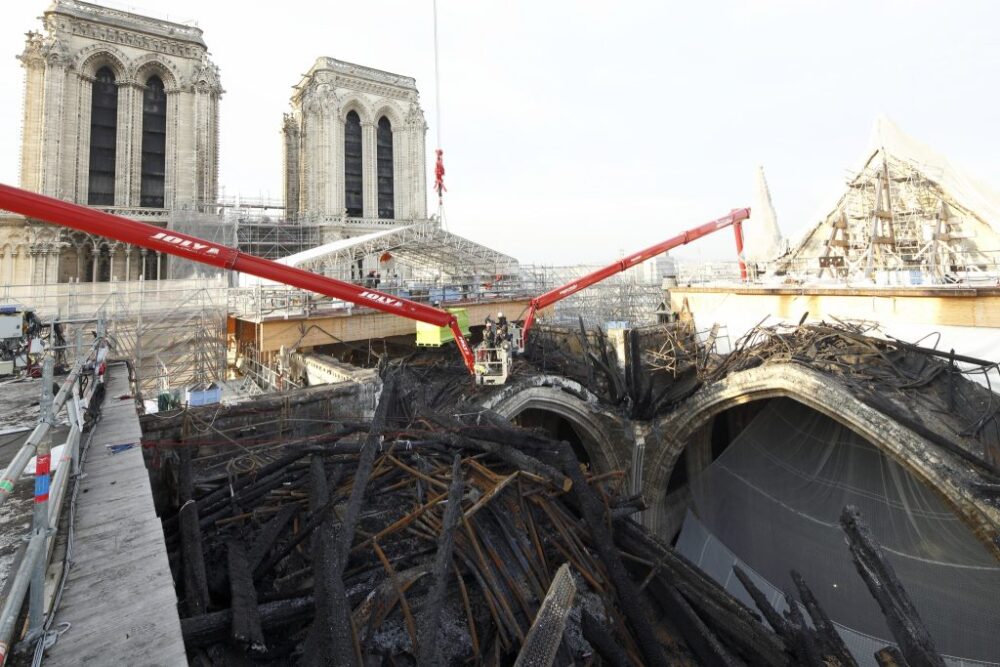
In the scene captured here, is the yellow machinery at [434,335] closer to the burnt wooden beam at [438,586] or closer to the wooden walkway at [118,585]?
the burnt wooden beam at [438,586]

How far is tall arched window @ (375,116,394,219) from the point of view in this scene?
108ft

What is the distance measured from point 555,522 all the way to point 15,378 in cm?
754

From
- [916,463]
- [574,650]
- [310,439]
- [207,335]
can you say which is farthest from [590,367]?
[207,335]

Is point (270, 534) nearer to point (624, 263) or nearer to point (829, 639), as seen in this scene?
point (829, 639)

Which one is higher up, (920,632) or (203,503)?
(203,503)

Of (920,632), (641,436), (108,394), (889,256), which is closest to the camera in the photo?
(920,632)

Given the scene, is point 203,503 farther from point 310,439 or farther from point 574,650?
point 574,650

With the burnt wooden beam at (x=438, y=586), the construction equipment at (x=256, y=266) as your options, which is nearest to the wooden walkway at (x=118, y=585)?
the burnt wooden beam at (x=438, y=586)

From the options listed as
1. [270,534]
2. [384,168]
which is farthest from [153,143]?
[270,534]

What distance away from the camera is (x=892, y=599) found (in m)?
4.57

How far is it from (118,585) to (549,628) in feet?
7.65

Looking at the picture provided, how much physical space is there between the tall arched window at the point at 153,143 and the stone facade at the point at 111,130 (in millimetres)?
55

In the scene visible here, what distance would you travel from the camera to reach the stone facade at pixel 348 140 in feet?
95.9

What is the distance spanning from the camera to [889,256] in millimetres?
18641
